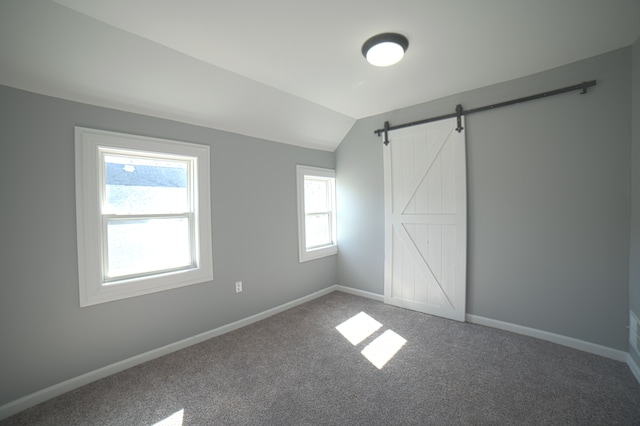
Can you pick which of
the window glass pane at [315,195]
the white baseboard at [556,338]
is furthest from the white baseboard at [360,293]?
the window glass pane at [315,195]

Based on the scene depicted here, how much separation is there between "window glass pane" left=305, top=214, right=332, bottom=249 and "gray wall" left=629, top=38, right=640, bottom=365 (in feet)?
10.8

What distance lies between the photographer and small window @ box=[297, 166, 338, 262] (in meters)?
3.96

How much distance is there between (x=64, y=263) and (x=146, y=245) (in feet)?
1.94

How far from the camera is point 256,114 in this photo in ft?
10.2

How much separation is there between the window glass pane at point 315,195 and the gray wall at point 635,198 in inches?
131

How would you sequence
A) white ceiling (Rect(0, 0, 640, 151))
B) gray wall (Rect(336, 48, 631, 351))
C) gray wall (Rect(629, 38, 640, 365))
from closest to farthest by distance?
white ceiling (Rect(0, 0, 640, 151))
gray wall (Rect(629, 38, 640, 365))
gray wall (Rect(336, 48, 631, 351))

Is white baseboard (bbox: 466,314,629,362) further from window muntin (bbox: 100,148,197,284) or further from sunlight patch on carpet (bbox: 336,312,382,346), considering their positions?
window muntin (bbox: 100,148,197,284)

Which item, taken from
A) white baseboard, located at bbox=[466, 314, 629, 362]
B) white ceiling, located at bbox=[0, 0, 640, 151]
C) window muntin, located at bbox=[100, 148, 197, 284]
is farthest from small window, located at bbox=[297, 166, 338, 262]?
white baseboard, located at bbox=[466, 314, 629, 362]

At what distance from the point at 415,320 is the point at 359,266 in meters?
1.16

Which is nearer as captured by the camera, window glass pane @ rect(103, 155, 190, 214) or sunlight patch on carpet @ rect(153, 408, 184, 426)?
sunlight patch on carpet @ rect(153, 408, 184, 426)

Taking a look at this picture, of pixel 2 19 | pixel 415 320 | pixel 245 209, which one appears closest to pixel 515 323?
pixel 415 320

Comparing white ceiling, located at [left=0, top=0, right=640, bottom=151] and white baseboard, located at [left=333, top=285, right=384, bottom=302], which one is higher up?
white ceiling, located at [left=0, top=0, right=640, bottom=151]

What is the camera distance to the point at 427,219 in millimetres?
3420

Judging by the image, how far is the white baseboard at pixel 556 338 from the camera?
2.40 metres
